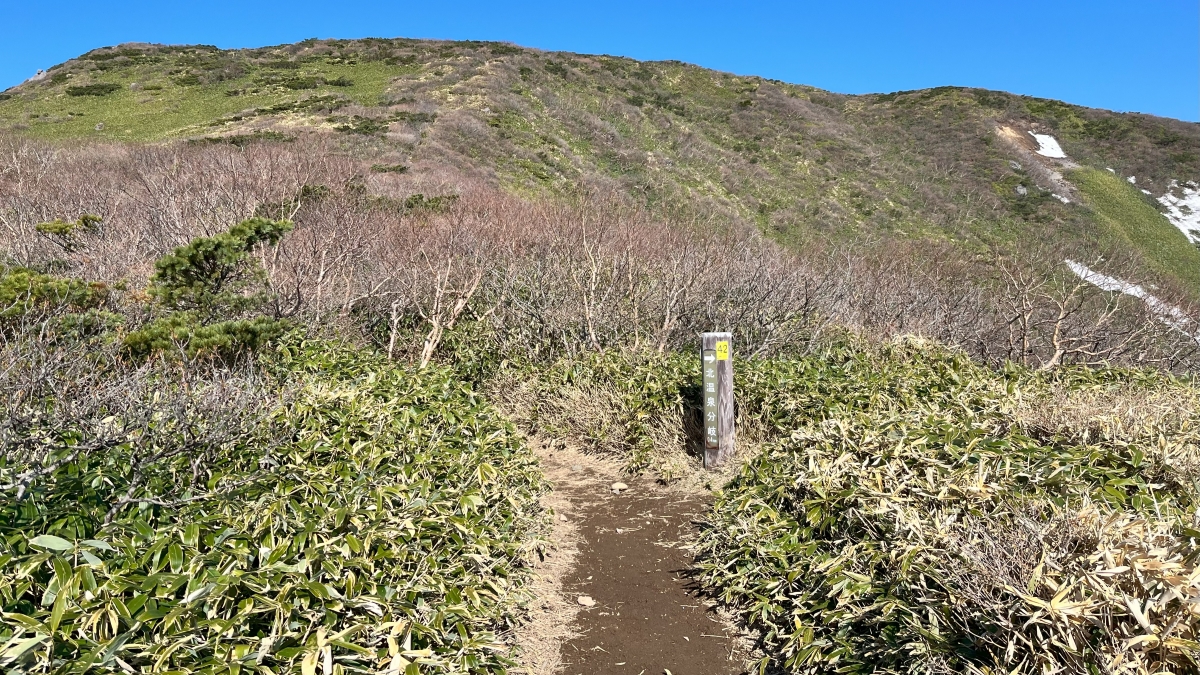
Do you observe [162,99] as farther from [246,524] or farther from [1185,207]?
[1185,207]

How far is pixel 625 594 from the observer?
4391 millimetres

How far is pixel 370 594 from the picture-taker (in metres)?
2.93

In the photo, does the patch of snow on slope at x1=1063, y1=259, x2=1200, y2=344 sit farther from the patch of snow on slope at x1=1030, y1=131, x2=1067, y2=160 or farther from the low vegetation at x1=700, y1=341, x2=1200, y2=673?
the patch of snow on slope at x1=1030, y1=131, x2=1067, y2=160

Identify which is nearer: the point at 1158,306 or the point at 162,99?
the point at 1158,306

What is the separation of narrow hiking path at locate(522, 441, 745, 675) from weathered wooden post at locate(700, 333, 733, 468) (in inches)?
18.1

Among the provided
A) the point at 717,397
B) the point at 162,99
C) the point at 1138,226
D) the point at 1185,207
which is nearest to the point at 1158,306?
the point at 717,397

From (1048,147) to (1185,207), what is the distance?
8.57 metres

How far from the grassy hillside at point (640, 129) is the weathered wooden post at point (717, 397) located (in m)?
15.9

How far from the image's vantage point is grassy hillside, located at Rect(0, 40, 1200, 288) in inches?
992

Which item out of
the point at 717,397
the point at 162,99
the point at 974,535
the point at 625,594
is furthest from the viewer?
the point at 162,99

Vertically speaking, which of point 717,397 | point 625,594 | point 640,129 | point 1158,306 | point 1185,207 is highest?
point 640,129

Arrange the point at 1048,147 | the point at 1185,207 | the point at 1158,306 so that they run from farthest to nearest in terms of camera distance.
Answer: the point at 1048,147
the point at 1185,207
the point at 1158,306

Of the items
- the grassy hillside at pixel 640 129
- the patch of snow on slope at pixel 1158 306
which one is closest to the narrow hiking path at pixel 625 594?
the patch of snow on slope at pixel 1158 306

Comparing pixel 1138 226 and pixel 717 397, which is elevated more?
pixel 1138 226
